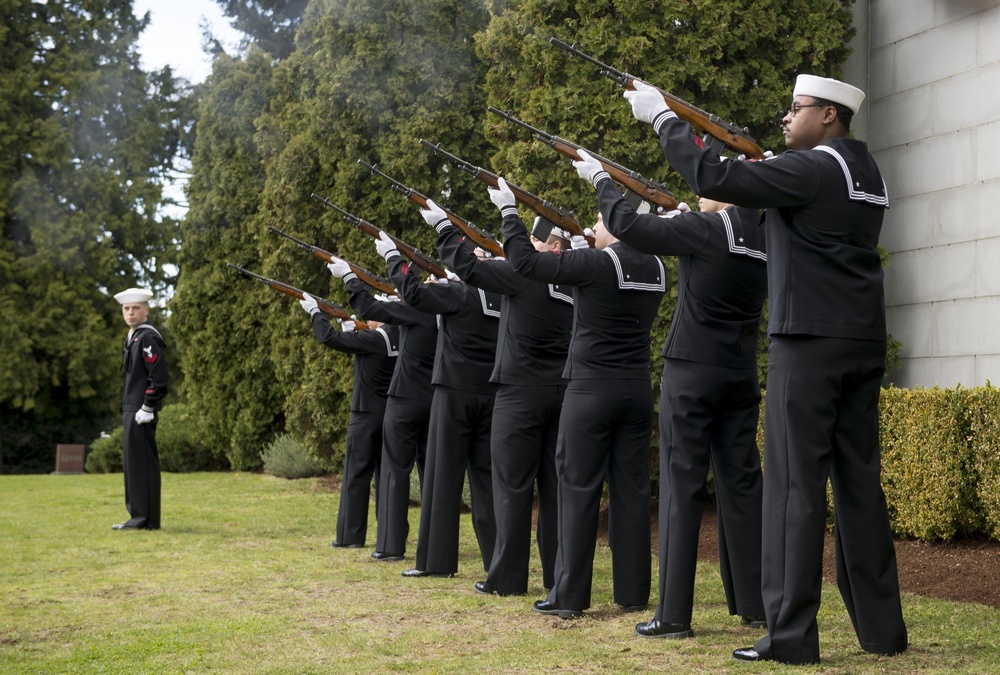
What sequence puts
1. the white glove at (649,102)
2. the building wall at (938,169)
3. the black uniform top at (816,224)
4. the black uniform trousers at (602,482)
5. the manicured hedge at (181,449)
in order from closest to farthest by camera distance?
the black uniform top at (816,224) → the white glove at (649,102) → the black uniform trousers at (602,482) → the building wall at (938,169) → the manicured hedge at (181,449)

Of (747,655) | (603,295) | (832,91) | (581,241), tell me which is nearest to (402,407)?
(581,241)

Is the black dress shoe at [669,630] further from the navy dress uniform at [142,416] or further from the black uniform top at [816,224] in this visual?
the navy dress uniform at [142,416]

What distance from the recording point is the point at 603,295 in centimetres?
677

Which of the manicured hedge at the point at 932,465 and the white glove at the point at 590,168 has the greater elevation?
the white glove at the point at 590,168

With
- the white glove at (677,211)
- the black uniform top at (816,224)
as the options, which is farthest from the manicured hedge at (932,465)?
the black uniform top at (816,224)

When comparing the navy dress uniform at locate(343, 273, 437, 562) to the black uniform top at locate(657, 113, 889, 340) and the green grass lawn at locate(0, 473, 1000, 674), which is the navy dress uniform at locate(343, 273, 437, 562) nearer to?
the green grass lawn at locate(0, 473, 1000, 674)

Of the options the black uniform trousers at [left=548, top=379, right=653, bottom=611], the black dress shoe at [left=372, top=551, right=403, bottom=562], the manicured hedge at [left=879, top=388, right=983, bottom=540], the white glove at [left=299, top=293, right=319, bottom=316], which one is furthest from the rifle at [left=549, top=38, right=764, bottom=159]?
the white glove at [left=299, top=293, right=319, bottom=316]

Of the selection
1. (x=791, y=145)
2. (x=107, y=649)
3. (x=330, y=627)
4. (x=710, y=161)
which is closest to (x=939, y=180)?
(x=791, y=145)

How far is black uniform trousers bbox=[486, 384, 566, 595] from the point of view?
7.57 metres

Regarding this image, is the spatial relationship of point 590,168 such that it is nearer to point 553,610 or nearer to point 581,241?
point 581,241

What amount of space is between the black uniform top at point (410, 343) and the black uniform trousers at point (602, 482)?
307 cm

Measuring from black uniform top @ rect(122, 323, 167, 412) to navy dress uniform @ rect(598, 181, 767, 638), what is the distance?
6.84 m

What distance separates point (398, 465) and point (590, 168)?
14.1 feet

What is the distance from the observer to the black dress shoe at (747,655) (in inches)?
200
